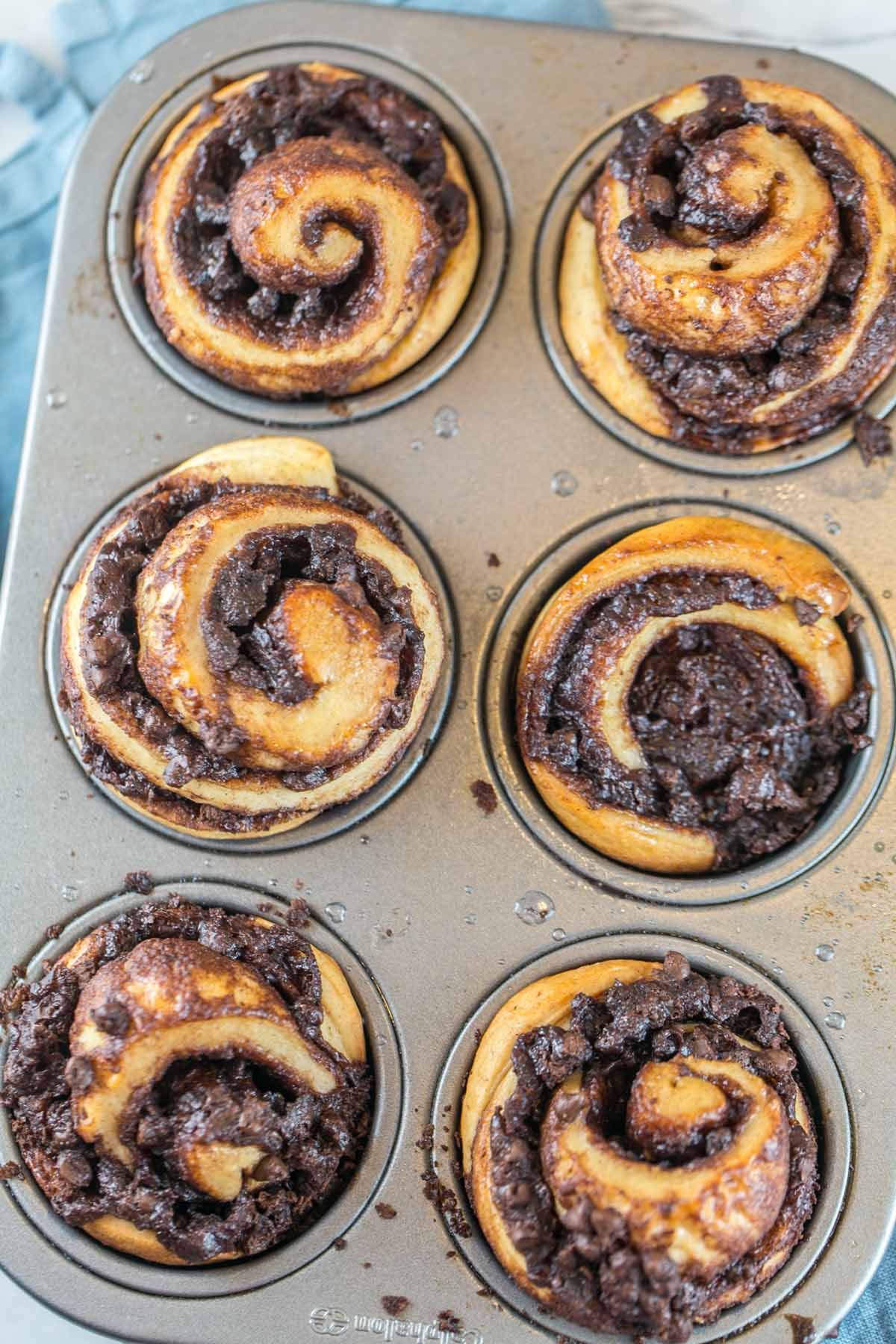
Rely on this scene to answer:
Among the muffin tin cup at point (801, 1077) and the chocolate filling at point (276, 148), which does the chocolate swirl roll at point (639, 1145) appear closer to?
the muffin tin cup at point (801, 1077)

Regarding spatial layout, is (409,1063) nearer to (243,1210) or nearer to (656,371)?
(243,1210)

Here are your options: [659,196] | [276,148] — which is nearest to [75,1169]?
[276,148]

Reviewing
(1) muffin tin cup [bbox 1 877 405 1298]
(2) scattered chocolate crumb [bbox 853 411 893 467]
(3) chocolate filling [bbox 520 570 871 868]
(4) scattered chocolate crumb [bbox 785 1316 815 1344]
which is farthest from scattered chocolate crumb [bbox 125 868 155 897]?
(2) scattered chocolate crumb [bbox 853 411 893 467]

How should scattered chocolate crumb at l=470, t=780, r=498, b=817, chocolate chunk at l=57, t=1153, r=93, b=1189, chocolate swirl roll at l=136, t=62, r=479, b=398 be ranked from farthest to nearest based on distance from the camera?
scattered chocolate crumb at l=470, t=780, r=498, b=817
chocolate swirl roll at l=136, t=62, r=479, b=398
chocolate chunk at l=57, t=1153, r=93, b=1189

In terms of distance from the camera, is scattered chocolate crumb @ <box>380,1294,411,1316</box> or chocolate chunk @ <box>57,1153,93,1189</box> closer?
chocolate chunk @ <box>57,1153,93,1189</box>

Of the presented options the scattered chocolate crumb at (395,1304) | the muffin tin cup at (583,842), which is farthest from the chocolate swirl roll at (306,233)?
the scattered chocolate crumb at (395,1304)

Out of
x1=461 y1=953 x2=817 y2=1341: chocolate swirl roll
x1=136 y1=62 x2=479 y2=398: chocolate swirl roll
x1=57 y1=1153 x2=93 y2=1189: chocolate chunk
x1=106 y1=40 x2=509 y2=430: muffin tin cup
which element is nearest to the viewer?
x1=461 y1=953 x2=817 y2=1341: chocolate swirl roll

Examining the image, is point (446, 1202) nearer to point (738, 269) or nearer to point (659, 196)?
point (738, 269)

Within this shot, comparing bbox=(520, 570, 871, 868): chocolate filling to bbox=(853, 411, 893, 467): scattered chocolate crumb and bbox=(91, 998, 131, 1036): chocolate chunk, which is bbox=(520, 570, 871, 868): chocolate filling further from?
Result: bbox=(91, 998, 131, 1036): chocolate chunk
